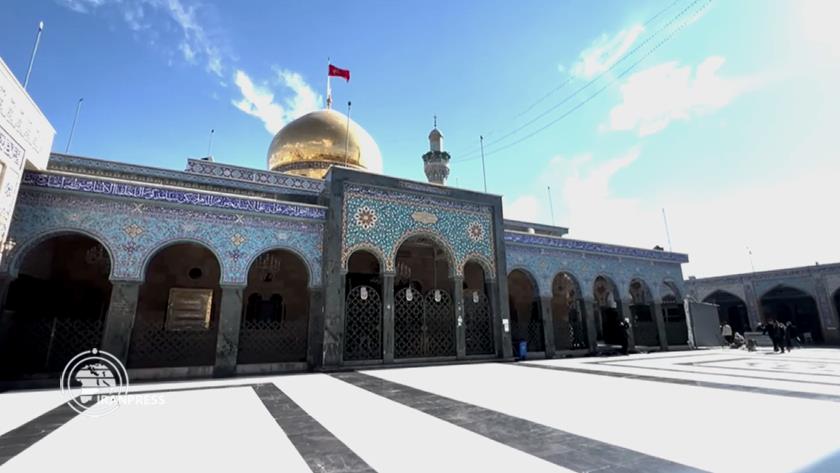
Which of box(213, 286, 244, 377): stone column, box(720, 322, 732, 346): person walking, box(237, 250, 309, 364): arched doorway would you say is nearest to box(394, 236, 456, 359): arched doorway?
box(237, 250, 309, 364): arched doorway

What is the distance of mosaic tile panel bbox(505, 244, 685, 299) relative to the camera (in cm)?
1235

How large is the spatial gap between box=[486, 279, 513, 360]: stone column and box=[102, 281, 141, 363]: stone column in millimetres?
8388

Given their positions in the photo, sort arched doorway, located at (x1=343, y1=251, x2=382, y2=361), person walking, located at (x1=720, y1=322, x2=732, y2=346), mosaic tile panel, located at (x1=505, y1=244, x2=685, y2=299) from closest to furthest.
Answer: arched doorway, located at (x1=343, y1=251, x2=382, y2=361) → mosaic tile panel, located at (x1=505, y1=244, x2=685, y2=299) → person walking, located at (x1=720, y1=322, x2=732, y2=346)

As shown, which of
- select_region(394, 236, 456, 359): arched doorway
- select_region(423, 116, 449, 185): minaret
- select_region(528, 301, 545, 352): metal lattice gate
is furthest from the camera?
select_region(423, 116, 449, 185): minaret

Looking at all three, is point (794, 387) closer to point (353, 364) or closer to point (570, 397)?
point (570, 397)

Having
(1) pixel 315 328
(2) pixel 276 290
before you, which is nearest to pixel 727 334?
(1) pixel 315 328

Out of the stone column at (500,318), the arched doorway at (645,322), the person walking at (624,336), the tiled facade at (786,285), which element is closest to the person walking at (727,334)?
the arched doorway at (645,322)

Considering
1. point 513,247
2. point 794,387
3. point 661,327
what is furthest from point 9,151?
point 661,327

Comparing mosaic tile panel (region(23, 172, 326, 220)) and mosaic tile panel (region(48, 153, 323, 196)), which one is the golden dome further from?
mosaic tile panel (region(23, 172, 326, 220))

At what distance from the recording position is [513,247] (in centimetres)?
1225

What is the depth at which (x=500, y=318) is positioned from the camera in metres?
10.9

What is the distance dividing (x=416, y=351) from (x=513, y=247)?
4532mm

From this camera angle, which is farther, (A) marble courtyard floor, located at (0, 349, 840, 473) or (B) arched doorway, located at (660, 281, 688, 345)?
(B) arched doorway, located at (660, 281, 688, 345)

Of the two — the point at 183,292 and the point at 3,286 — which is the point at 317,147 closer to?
the point at 183,292
